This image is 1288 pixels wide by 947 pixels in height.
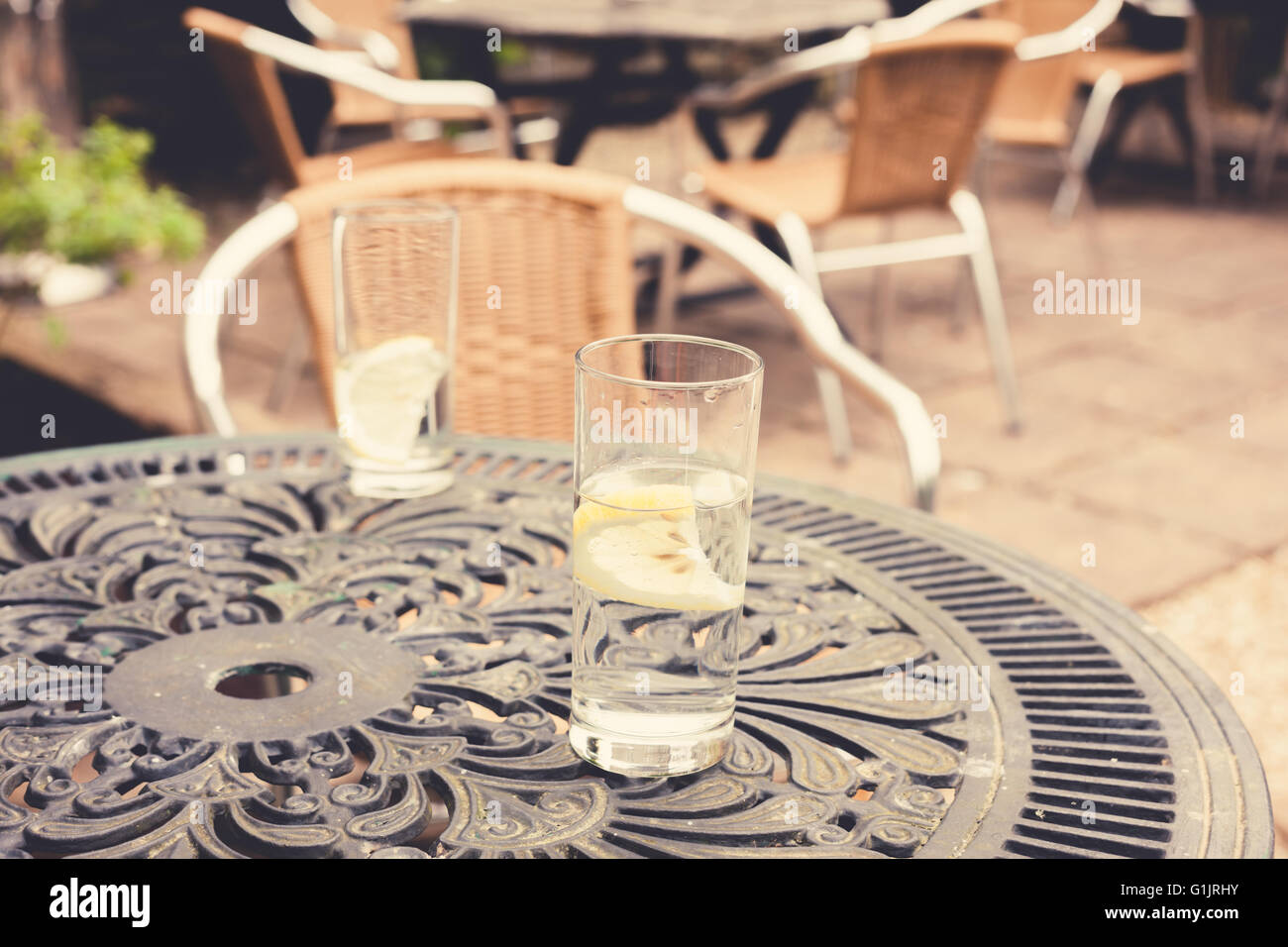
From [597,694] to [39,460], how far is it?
2.18ft

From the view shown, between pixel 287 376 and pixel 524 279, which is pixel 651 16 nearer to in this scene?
pixel 287 376

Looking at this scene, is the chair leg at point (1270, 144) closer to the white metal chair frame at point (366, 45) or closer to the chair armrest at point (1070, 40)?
the chair armrest at point (1070, 40)

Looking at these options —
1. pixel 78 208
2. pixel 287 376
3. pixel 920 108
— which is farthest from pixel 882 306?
pixel 78 208

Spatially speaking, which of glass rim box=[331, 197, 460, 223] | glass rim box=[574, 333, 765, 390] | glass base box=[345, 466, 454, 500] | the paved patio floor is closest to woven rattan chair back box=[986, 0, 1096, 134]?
the paved patio floor

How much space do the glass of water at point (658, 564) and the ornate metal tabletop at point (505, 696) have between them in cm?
3

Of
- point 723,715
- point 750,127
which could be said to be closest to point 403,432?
point 723,715

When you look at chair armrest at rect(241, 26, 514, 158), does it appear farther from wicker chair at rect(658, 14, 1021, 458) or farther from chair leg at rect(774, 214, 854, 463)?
chair leg at rect(774, 214, 854, 463)

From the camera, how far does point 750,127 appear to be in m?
6.41

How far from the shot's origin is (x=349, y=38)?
334 cm

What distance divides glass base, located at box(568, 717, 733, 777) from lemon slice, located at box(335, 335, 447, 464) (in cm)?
41

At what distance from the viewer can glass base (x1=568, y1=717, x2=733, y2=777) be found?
2.25 feet

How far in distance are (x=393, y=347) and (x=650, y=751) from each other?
0.49 meters

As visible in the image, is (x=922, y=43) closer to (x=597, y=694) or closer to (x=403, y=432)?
(x=403, y=432)
